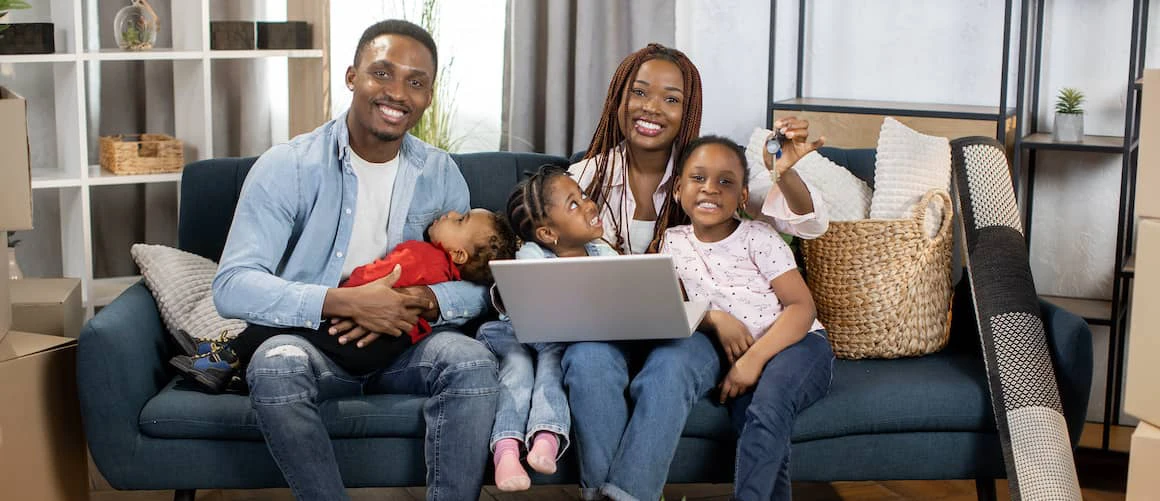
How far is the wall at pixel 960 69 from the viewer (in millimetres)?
3053

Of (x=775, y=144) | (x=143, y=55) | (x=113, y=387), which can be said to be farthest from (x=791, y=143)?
(x=143, y=55)

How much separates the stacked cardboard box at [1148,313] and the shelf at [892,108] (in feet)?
3.35

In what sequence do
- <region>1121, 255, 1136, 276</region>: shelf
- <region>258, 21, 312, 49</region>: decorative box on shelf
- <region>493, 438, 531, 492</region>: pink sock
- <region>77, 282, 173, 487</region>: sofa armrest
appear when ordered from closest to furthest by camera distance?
<region>493, 438, 531, 492</region>: pink sock < <region>77, 282, 173, 487</region>: sofa armrest < <region>1121, 255, 1136, 276</region>: shelf < <region>258, 21, 312, 49</region>: decorative box on shelf

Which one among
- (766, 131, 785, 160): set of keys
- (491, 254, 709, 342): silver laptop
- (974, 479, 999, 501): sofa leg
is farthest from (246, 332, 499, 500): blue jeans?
(974, 479, 999, 501): sofa leg

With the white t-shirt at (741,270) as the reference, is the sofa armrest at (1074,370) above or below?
below

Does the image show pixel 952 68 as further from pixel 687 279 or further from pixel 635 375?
pixel 635 375

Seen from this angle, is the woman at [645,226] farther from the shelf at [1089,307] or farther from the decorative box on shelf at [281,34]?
the decorative box on shelf at [281,34]

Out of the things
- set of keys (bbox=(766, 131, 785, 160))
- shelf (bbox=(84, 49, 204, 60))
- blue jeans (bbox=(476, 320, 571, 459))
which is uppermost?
shelf (bbox=(84, 49, 204, 60))

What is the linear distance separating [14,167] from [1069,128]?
2.28m

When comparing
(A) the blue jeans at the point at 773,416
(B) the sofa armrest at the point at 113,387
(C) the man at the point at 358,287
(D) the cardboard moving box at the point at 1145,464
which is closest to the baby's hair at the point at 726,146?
(A) the blue jeans at the point at 773,416

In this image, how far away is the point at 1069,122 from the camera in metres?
2.90

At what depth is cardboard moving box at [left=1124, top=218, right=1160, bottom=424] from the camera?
191cm

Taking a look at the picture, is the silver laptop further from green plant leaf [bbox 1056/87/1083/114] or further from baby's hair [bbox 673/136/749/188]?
green plant leaf [bbox 1056/87/1083/114]

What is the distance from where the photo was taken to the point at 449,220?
2404 millimetres
